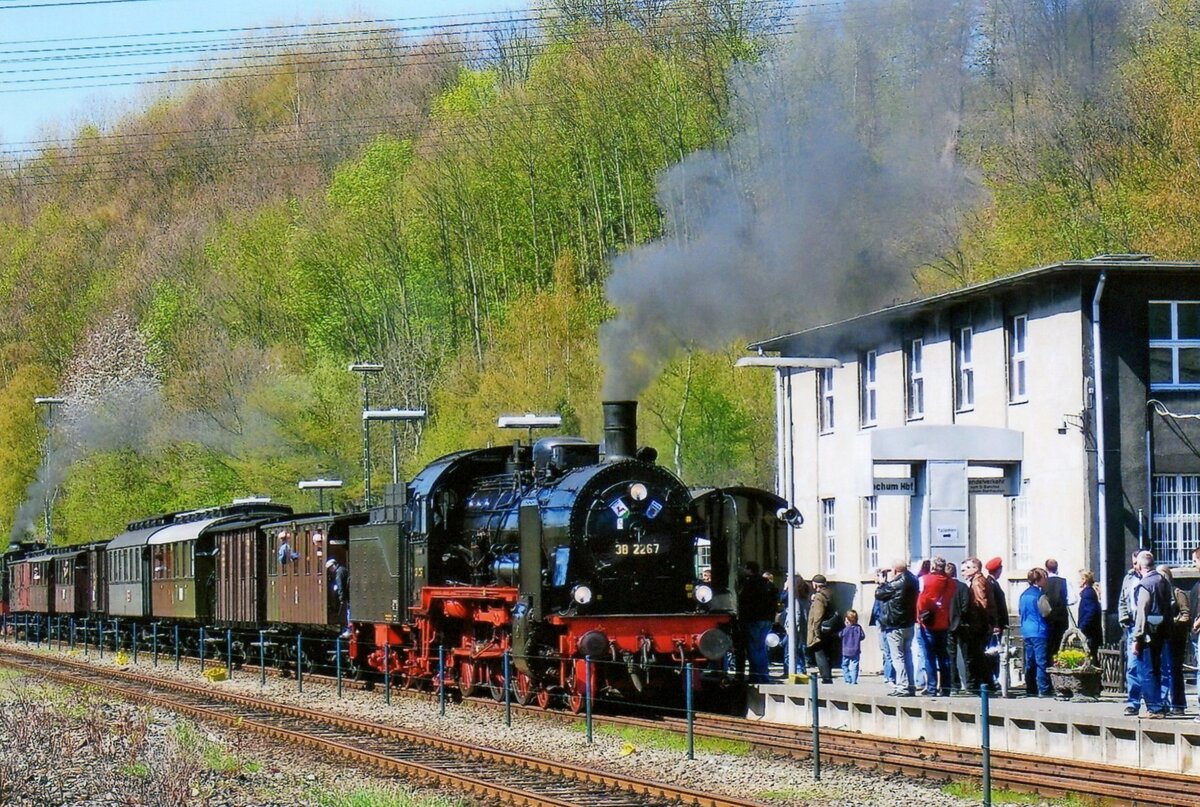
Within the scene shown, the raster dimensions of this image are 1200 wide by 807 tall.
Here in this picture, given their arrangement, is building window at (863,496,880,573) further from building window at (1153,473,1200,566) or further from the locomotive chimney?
the locomotive chimney

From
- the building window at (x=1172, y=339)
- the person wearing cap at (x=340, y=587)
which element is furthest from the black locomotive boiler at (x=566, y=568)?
the building window at (x=1172, y=339)

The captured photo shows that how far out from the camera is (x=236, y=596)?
110 feet

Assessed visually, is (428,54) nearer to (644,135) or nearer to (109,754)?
(644,135)

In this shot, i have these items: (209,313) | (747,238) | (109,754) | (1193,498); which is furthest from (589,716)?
(209,313)

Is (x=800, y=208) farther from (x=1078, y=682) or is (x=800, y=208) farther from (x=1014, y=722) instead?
(x=1014, y=722)

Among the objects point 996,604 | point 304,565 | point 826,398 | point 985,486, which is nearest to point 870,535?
point 826,398

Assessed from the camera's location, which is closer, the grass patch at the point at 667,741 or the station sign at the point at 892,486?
the grass patch at the point at 667,741

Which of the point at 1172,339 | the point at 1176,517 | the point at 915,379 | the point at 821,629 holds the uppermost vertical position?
the point at 1172,339

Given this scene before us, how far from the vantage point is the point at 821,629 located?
21.6 m

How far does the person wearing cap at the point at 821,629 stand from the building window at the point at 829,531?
7.77 m

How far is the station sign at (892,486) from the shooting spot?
21.3 meters

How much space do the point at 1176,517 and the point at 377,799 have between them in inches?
562

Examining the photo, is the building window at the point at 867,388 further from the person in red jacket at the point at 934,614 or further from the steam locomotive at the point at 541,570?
the person in red jacket at the point at 934,614

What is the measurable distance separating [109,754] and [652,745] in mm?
5311
